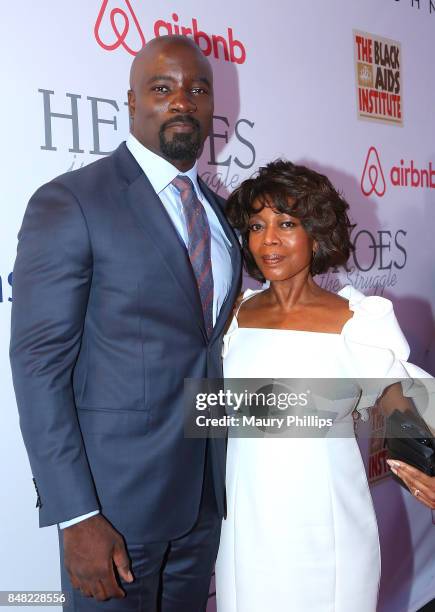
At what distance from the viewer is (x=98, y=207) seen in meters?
1.46

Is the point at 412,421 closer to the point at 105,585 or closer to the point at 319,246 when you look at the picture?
the point at 319,246

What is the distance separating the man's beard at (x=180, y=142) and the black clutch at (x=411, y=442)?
84cm

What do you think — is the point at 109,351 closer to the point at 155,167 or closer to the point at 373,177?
the point at 155,167

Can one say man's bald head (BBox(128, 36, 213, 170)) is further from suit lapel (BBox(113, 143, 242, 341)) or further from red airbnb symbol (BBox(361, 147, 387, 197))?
red airbnb symbol (BBox(361, 147, 387, 197))

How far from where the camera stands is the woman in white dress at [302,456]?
1642 millimetres

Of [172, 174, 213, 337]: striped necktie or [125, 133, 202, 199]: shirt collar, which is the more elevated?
[125, 133, 202, 199]: shirt collar

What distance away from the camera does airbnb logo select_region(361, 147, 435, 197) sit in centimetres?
320

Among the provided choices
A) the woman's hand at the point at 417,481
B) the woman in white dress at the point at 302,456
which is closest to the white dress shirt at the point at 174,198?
the woman in white dress at the point at 302,456

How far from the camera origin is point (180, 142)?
1.65m

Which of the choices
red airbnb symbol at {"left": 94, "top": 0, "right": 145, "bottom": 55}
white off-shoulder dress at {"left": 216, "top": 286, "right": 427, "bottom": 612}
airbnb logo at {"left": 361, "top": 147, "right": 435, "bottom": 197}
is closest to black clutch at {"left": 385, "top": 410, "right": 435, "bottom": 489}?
white off-shoulder dress at {"left": 216, "top": 286, "right": 427, "bottom": 612}

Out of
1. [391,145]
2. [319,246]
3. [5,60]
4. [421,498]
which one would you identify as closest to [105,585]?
[421,498]

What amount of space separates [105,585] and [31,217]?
821 mm

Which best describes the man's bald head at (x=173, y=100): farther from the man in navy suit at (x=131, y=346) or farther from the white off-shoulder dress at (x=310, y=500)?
the white off-shoulder dress at (x=310, y=500)

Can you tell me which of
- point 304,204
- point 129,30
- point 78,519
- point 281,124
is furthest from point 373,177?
point 78,519
